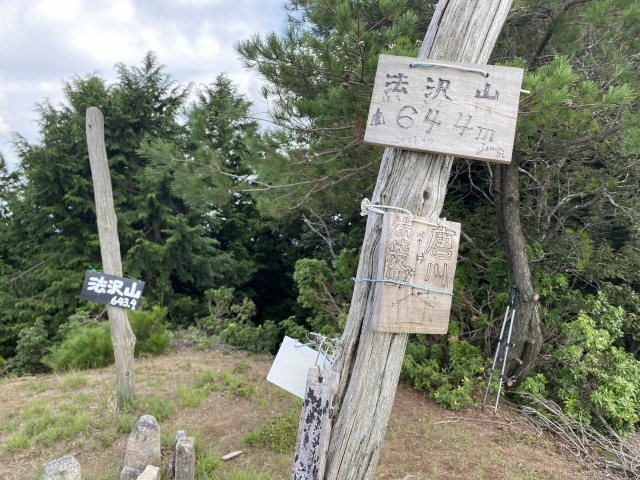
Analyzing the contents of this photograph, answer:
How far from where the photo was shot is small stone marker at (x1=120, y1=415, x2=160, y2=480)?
9.27 ft

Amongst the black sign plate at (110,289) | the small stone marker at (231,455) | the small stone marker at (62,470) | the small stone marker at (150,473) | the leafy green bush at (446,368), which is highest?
the black sign plate at (110,289)

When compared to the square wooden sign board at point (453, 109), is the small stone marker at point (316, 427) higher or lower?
lower

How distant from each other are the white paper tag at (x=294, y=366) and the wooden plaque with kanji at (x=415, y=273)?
1.83 ft

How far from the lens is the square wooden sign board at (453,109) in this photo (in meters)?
1.73

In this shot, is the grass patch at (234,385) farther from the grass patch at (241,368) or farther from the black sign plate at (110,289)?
the black sign plate at (110,289)

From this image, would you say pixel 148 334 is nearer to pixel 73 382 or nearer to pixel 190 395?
pixel 73 382

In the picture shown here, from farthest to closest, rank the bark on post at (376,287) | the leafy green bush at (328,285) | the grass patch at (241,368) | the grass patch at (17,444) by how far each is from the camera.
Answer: the leafy green bush at (328,285)
the grass patch at (241,368)
the grass patch at (17,444)
the bark on post at (376,287)

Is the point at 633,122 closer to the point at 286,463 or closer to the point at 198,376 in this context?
the point at 286,463

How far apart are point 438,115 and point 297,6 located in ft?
11.2

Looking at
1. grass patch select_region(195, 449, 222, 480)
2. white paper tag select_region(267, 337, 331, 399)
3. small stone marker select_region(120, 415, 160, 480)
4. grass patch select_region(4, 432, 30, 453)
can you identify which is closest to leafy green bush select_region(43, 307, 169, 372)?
grass patch select_region(4, 432, 30, 453)

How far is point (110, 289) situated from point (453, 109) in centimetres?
304

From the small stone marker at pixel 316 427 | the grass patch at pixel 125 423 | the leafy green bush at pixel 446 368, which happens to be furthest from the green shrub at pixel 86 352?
the small stone marker at pixel 316 427

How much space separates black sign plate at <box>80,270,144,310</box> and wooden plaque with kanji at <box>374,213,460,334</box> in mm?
2592

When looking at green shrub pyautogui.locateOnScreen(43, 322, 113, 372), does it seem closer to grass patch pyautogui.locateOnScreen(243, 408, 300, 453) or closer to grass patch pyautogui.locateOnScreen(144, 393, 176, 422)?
grass patch pyautogui.locateOnScreen(144, 393, 176, 422)
